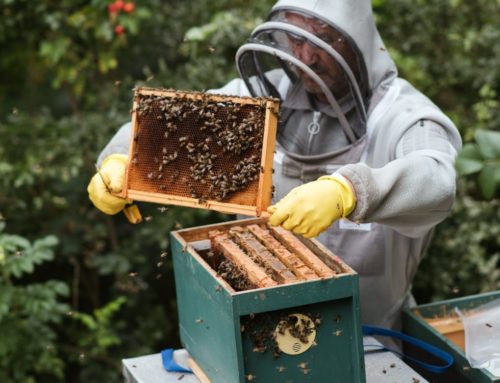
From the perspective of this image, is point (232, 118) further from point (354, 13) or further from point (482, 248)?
point (482, 248)

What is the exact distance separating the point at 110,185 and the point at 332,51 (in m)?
1.00

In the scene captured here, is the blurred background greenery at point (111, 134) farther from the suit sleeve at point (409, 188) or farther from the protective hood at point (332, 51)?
the suit sleeve at point (409, 188)

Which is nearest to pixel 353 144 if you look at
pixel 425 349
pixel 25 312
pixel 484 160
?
pixel 425 349

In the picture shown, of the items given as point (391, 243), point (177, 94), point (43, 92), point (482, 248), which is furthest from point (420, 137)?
point (43, 92)

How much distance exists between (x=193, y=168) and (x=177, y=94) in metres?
0.28

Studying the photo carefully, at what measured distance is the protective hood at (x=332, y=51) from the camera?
10.5ft

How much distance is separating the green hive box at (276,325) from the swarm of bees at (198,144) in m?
Answer: 0.30

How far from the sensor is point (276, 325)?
100 inches

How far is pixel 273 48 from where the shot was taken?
125 inches

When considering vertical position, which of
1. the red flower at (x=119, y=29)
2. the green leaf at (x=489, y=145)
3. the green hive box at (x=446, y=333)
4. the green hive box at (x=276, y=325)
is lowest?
the green hive box at (x=446, y=333)

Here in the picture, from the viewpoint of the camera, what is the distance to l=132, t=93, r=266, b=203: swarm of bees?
284 cm

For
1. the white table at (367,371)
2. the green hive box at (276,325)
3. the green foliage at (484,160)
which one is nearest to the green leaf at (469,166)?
the green foliage at (484,160)

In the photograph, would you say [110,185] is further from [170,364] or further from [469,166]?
[469,166]

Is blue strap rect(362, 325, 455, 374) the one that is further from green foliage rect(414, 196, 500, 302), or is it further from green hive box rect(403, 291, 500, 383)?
green foliage rect(414, 196, 500, 302)
